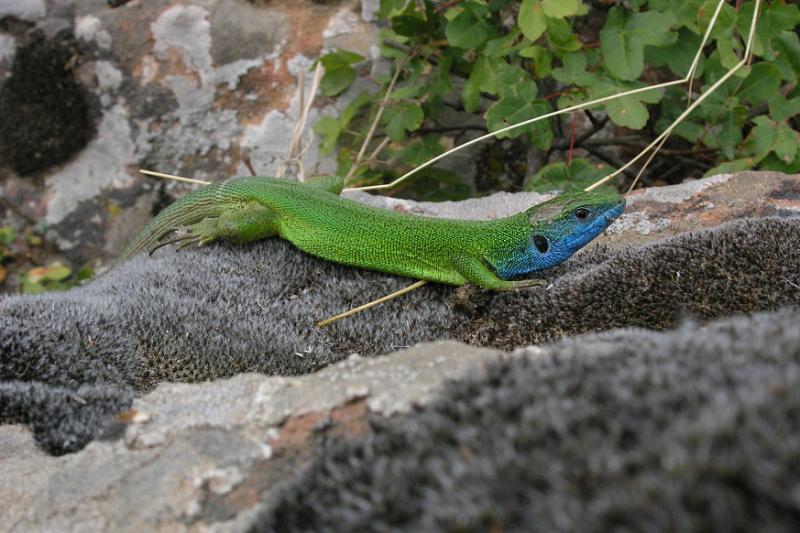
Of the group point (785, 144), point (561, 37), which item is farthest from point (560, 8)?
point (785, 144)

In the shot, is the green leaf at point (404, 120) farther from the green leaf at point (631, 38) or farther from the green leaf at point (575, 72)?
the green leaf at point (631, 38)

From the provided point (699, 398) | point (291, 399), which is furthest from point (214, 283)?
point (699, 398)

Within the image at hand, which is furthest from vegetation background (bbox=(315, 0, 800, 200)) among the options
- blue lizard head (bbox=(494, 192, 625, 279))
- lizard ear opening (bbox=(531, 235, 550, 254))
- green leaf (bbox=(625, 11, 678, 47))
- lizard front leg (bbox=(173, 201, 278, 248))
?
lizard front leg (bbox=(173, 201, 278, 248))

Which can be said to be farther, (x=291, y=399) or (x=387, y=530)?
(x=291, y=399)

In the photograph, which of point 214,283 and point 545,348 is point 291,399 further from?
point 214,283

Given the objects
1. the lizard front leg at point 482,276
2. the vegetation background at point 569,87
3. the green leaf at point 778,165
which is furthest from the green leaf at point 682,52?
the lizard front leg at point 482,276

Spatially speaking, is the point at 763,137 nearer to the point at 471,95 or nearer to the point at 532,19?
the point at 532,19
